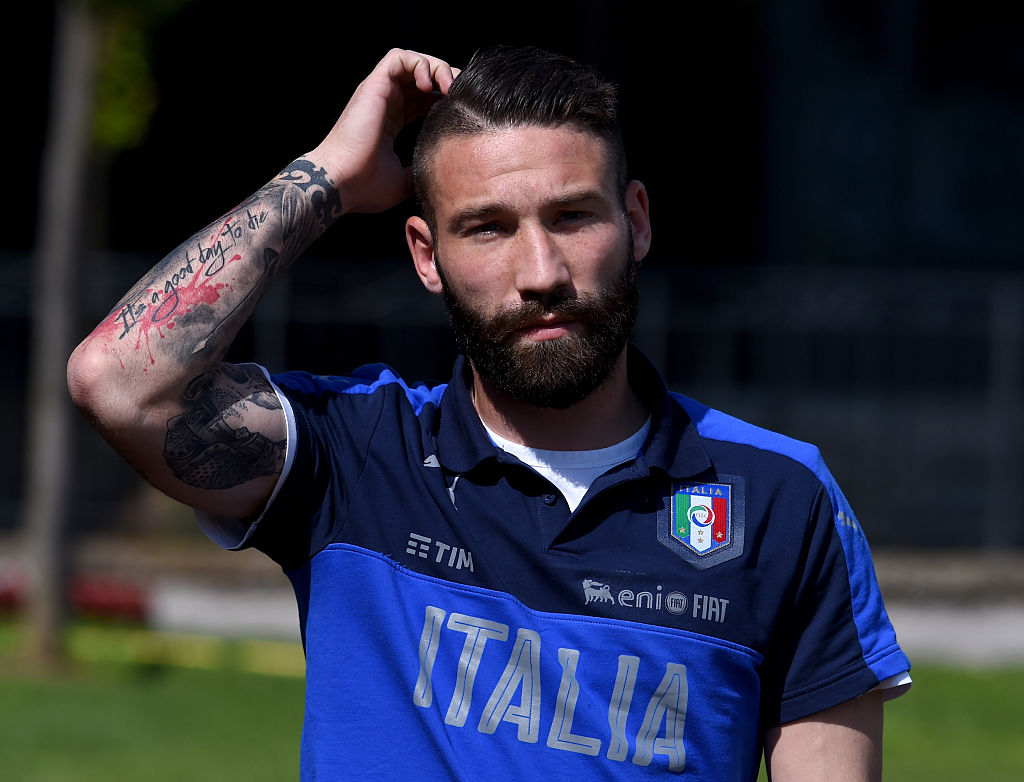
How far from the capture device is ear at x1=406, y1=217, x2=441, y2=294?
8.75 ft

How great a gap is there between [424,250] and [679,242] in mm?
10047

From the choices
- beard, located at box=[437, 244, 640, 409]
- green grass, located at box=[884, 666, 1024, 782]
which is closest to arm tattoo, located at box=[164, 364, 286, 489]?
beard, located at box=[437, 244, 640, 409]

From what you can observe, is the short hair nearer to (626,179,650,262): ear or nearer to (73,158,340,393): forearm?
(626,179,650,262): ear

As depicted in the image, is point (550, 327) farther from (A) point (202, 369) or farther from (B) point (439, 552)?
(A) point (202, 369)

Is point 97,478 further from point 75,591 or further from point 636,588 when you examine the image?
point 636,588

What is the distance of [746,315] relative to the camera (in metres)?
10.1

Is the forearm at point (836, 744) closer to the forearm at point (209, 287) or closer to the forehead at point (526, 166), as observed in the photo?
the forehead at point (526, 166)

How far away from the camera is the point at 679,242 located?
12.5 meters

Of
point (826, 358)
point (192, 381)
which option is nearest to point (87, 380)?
point (192, 381)

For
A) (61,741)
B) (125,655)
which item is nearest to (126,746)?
(61,741)

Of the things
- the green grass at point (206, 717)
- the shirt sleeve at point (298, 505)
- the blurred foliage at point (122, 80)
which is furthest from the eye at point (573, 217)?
the blurred foliage at point (122, 80)

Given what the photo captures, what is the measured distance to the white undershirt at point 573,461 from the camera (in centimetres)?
253

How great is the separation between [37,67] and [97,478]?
4106 millimetres

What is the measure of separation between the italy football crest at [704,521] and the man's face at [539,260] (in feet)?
0.91
